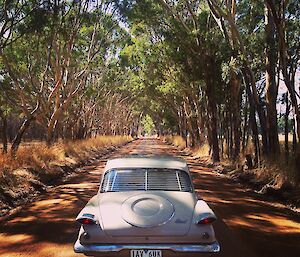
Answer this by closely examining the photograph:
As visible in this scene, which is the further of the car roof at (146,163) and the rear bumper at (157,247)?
the car roof at (146,163)

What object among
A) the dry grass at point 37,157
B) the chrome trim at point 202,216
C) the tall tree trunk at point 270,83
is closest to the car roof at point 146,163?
the chrome trim at point 202,216

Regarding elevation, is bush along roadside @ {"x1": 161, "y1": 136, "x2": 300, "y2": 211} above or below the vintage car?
below

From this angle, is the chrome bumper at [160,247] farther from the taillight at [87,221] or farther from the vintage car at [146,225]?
the taillight at [87,221]

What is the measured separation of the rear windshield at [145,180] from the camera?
6.91 m

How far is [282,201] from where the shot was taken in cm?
1207

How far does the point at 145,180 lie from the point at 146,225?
4.53 feet

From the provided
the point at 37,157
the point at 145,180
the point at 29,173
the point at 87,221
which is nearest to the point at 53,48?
the point at 37,157

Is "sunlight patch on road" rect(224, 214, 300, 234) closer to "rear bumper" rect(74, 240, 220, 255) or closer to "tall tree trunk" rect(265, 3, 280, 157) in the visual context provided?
"rear bumper" rect(74, 240, 220, 255)

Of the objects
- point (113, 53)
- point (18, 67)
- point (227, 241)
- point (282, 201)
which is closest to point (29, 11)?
point (18, 67)

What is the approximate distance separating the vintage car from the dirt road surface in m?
0.98

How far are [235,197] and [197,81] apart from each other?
14.1 metres

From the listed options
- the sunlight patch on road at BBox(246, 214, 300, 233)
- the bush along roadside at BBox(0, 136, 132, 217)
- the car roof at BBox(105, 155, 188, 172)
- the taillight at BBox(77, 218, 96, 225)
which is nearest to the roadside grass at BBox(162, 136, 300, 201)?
the sunlight patch on road at BBox(246, 214, 300, 233)

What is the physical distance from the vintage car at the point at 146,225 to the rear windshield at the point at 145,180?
0.43 feet

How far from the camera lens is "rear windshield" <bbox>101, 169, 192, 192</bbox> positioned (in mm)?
6914
